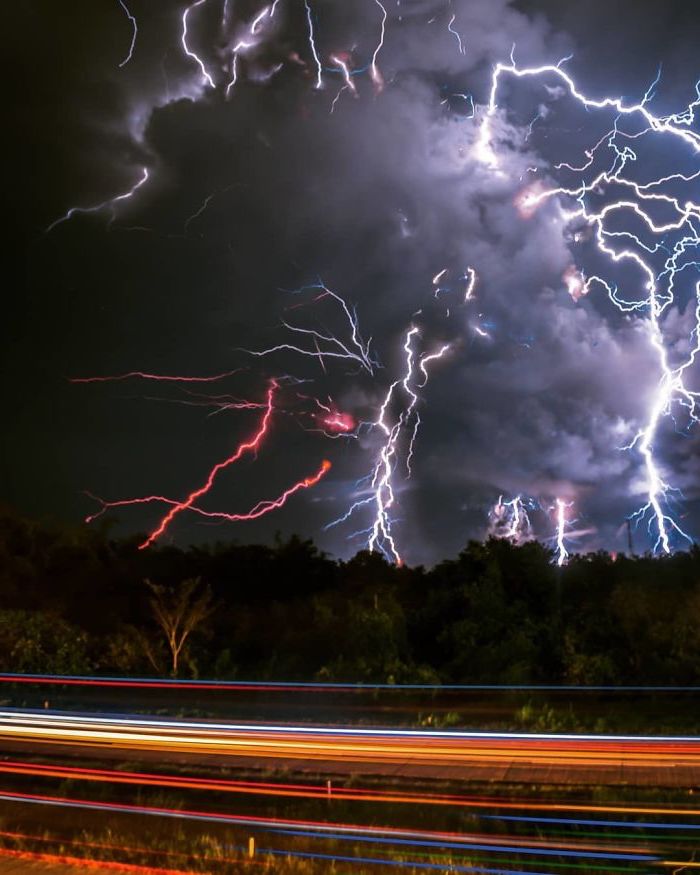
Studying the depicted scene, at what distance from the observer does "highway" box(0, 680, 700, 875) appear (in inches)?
241

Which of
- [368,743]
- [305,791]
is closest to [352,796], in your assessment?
[305,791]

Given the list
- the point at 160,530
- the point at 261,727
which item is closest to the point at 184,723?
the point at 261,727

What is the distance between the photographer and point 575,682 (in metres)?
16.3

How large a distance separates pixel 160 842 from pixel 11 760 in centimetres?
530

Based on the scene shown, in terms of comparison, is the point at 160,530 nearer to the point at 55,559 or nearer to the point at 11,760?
the point at 55,559

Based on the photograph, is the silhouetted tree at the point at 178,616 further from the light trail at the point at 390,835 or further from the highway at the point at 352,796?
the light trail at the point at 390,835

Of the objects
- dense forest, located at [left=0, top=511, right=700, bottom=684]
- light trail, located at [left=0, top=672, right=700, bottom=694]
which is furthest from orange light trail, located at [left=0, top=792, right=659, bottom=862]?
dense forest, located at [left=0, top=511, right=700, bottom=684]

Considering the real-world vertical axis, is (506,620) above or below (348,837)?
above

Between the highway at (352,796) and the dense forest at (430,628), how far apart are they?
5.74 meters

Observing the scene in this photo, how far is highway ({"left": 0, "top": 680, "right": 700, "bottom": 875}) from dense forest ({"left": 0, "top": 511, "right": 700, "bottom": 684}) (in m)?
5.74

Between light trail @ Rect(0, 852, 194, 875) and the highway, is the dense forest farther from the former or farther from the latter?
light trail @ Rect(0, 852, 194, 875)

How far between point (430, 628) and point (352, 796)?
12.0m

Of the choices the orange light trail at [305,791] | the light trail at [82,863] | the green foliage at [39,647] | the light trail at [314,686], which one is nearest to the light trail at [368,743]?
the orange light trail at [305,791]

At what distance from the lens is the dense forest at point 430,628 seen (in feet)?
55.4
